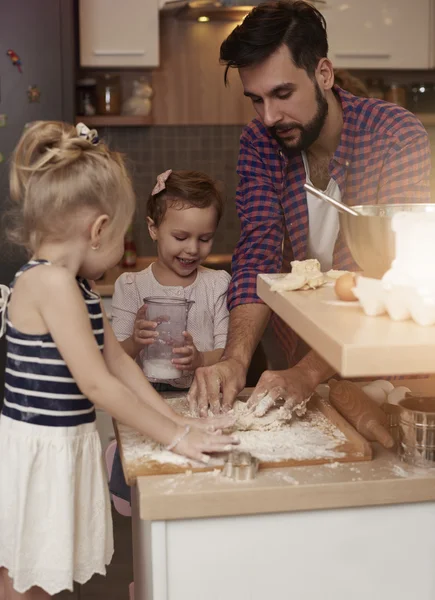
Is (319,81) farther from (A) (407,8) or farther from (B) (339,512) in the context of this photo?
(A) (407,8)

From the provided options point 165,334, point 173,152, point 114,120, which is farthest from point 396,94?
point 165,334

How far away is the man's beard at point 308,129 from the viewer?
6.10 feet

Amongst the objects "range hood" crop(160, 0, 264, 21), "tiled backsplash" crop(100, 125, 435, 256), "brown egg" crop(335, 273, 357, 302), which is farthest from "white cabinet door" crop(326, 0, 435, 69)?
"brown egg" crop(335, 273, 357, 302)

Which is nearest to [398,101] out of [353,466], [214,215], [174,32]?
[174,32]

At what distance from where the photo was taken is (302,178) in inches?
78.7

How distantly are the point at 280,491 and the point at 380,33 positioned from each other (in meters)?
2.77

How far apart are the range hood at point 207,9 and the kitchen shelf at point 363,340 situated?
7.94ft

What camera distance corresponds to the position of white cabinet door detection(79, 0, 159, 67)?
3303 mm

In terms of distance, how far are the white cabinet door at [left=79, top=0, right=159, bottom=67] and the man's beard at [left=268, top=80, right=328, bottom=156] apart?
166 centimetres

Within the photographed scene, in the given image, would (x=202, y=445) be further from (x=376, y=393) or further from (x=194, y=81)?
(x=194, y=81)

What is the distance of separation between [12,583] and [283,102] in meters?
1.13

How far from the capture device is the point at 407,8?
3.44 metres

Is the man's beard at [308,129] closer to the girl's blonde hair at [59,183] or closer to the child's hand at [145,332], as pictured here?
the child's hand at [145,332]

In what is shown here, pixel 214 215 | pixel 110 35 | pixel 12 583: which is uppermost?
pixel 110 35
